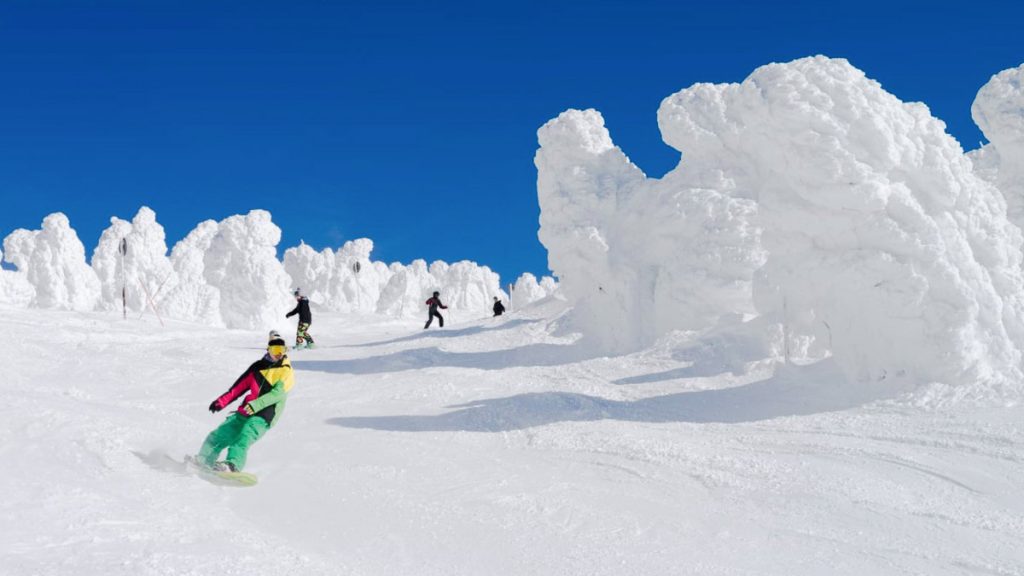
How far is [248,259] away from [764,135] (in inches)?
1493

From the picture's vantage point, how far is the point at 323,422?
35.1 feet

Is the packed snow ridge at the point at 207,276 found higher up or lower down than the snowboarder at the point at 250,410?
higher up

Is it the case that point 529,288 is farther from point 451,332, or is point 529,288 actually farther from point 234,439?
point 234,439

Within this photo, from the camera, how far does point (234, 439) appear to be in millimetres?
7223

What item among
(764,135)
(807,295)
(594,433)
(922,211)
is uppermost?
(764,135)

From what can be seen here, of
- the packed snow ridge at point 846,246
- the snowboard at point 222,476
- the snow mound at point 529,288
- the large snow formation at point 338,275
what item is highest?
the snow mound at point 529,288

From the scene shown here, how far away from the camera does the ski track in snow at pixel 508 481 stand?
206 inches

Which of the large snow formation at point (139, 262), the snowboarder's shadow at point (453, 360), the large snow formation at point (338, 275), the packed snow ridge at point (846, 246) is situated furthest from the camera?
the large snow formation at point (338, 275)

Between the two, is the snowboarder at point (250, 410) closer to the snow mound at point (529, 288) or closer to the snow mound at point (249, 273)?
the snow mound at point (249, 273)

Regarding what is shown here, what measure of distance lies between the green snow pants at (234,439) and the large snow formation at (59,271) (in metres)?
58.9

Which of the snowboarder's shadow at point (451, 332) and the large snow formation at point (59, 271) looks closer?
the snowboarder's shadow at point (451, 332)

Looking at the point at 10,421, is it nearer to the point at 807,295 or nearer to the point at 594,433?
the point at 594,433

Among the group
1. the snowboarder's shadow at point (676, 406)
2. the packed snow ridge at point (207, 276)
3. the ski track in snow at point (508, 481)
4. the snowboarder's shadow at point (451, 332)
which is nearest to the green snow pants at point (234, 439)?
the ski track in snow at point (508, 481)

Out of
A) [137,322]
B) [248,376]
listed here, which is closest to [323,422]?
[248,376]
